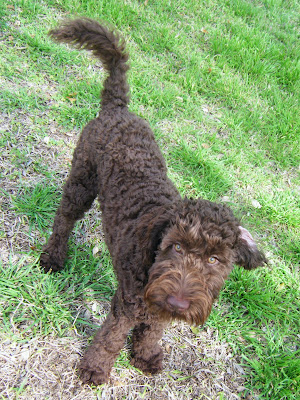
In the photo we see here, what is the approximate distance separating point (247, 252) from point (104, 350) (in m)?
1.27

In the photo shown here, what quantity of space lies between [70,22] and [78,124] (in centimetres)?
157

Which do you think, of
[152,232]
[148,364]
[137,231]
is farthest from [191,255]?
[148,364]

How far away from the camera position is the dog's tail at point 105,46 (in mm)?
2564

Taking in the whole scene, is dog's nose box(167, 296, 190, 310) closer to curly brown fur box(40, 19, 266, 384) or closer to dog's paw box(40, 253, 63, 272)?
curly brown fur box(40, 19, 266, 384)

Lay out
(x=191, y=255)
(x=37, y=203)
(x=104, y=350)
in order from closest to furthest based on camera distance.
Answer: (x=191, y=255), (x=104, y=350), (x=37, y=203)

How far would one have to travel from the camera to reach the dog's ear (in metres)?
1.97

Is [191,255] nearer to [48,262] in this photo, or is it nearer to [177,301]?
[177,301]

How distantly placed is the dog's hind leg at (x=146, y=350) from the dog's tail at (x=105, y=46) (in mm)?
1885

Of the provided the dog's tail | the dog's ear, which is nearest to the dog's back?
the dog's tail

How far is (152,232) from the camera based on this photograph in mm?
1983

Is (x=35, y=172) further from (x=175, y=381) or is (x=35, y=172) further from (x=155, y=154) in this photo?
(x=175, y=381)

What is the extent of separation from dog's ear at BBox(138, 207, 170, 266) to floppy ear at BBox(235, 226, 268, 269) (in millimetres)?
485

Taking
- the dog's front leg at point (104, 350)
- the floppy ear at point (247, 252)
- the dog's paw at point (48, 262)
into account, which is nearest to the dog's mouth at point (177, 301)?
the floppy ear at point (247, 252)

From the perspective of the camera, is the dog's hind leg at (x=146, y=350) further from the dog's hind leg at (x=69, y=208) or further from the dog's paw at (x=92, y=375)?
the dog's hind leg at (x=69, y=208)
